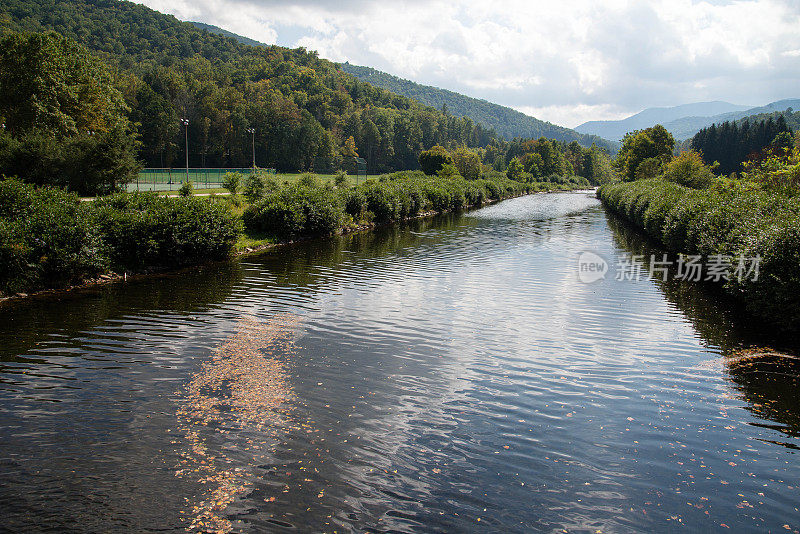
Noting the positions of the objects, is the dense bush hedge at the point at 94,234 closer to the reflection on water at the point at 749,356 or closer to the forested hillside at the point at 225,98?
the reflection on water at the point at 749,356

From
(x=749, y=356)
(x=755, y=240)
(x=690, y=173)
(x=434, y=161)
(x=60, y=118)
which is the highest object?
(x=434, y=161)

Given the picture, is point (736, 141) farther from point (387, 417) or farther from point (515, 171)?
point (387, 417)

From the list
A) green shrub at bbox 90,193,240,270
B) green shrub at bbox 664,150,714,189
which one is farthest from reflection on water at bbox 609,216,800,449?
green shrub at bbox 664,150,714,189

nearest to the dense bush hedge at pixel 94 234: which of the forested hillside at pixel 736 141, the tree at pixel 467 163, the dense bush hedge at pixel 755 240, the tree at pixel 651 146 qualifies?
the dense bush hedge at pixel 755 240

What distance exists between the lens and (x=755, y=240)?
1360 cm

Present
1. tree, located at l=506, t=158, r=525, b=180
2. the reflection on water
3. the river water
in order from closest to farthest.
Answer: the river water < the reflection on water < tree, located at l=506, t=158, r=525, b=180

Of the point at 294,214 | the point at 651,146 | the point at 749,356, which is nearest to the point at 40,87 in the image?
the point at 294,214

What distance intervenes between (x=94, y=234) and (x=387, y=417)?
13069mm

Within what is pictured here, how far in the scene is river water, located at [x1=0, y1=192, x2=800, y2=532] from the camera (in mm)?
5457

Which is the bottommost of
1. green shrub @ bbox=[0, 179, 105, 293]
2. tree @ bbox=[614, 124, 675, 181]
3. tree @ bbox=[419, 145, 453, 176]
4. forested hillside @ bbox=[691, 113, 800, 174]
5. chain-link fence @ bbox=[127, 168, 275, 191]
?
green shrub @ bbox=[0, 179, 105, 293]

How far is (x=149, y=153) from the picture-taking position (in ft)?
287

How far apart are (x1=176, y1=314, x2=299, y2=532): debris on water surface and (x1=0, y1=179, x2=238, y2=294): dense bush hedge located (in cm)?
722

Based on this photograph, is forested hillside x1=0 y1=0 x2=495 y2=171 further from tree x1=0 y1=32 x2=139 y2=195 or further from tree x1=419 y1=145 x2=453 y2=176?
tree x1=419 y1=145 x2=453 y2=176

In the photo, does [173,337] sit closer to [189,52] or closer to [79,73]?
[79,73]
